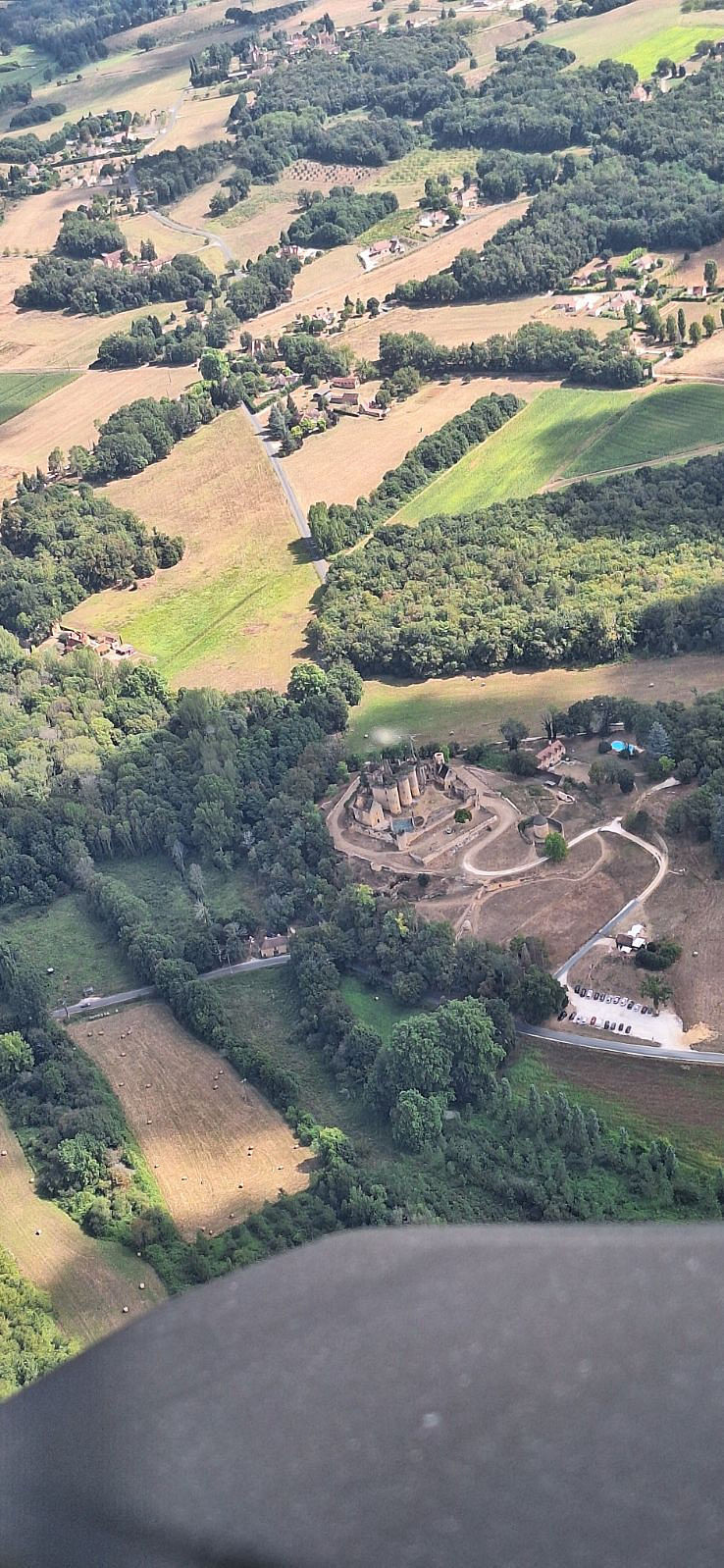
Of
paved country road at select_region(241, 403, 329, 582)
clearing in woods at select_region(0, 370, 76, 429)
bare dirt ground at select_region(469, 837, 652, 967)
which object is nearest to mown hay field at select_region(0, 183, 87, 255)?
clearing in woods at select_region(0, 370, 76, 429)

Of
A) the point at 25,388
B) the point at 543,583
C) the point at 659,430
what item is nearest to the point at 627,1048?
the point at 543,583

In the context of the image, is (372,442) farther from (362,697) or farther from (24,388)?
(24,388)

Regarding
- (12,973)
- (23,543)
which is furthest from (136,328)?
(12,973)

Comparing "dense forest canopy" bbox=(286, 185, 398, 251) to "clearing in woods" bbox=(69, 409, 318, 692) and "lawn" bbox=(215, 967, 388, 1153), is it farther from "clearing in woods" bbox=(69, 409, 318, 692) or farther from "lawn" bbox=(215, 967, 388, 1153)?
"lawn" bbox=(215, 967, 388, 1153)

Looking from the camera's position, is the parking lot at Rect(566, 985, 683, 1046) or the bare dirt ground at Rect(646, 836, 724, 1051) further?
the bare dirt ground at Rect(646, 836, 724, 1051)

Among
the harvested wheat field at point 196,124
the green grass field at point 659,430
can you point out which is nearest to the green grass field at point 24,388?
the green grass field at point 659,430

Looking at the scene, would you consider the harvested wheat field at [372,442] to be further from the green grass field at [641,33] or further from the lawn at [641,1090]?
the green grass field at [641,33]
